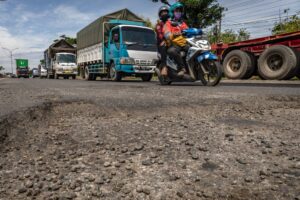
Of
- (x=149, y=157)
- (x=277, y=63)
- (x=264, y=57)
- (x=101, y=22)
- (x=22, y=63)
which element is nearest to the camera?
(x=149, y=157)

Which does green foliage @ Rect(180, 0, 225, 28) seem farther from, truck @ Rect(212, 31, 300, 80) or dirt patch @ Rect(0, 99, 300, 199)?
dirt patch @ Rect(0, 99, 300, 199)

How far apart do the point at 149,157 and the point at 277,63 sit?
805cm

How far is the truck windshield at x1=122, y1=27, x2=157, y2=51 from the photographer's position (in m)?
10.9

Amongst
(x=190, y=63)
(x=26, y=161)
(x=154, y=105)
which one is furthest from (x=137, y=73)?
(x=26, y=161)

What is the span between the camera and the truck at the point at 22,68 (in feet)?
146

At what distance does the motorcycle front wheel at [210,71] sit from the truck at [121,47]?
4.53 meters

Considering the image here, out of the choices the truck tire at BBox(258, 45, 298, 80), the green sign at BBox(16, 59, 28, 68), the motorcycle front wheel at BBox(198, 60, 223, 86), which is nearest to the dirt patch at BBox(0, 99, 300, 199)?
the motorcycle front wheel at BBox(198, 60, 223, 86)

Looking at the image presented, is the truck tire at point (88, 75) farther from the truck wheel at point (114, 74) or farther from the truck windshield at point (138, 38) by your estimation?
the truck windshield at point (138, 38)

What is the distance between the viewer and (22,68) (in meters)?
45.1

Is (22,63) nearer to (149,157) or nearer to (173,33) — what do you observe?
(173,33)

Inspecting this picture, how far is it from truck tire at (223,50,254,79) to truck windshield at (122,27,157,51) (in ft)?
10.0

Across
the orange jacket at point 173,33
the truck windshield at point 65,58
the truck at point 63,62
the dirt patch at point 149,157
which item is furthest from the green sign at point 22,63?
Result: the dirt patch at point 149,157

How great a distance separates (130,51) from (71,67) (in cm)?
1193

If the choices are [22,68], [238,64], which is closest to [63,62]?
[238,64]
